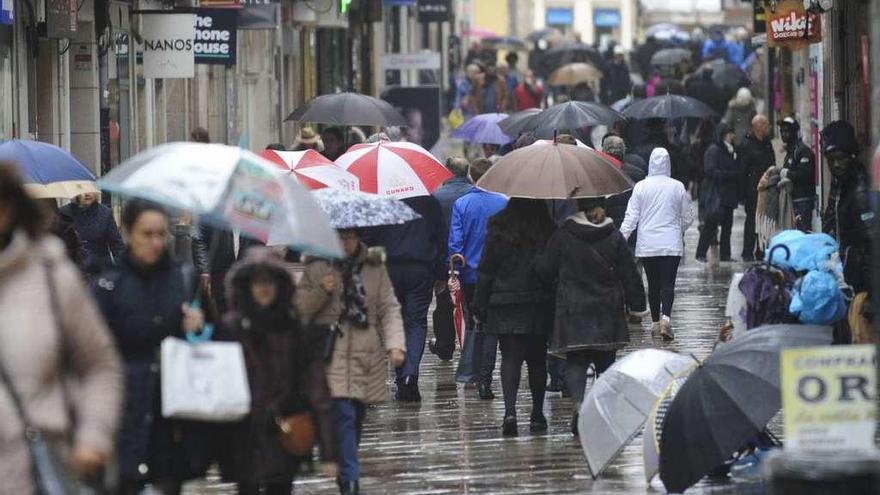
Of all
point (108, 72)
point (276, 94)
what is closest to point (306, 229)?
point (108, 72)

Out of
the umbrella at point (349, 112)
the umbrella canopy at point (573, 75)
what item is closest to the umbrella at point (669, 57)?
the umbrella canopy at point (573, 75)

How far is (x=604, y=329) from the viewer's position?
13.6 meters

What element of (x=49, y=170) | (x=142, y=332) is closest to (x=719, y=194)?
(x=49, y=170)

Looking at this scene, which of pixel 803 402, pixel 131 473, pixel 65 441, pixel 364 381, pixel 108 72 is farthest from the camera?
pixel 108 72

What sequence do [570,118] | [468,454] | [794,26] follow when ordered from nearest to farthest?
[468,454] → [570,118] → [794,26]

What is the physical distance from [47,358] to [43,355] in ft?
0.06

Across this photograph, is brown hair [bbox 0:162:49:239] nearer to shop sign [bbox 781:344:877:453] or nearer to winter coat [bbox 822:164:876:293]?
shop sign [bbox 781:344:877:453]

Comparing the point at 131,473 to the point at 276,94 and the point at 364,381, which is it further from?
the point at 276,94

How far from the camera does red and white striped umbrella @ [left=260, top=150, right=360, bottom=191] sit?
611 inches

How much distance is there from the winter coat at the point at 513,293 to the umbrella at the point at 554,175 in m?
0.36

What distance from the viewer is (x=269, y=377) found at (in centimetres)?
962

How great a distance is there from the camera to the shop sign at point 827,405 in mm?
8859

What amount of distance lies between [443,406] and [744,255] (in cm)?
1167

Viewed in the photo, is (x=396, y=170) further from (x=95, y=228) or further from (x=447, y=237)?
(x=95, y=228)
